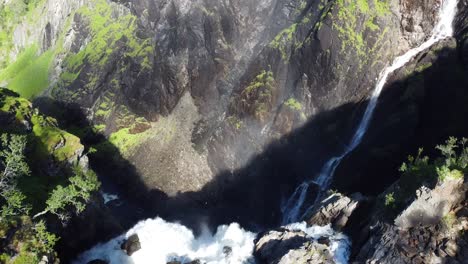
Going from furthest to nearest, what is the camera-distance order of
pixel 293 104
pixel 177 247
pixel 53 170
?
pixel 293 104 < pixel 177 247 < pixel 53 170

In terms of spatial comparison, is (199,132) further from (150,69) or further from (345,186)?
(345,186)

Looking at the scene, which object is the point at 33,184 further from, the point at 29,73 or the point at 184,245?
the point at 29,73

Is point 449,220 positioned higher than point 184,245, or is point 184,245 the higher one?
point 449,220

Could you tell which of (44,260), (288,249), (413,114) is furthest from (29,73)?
(413,114)

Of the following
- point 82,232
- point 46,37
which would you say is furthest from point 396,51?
point 46,37

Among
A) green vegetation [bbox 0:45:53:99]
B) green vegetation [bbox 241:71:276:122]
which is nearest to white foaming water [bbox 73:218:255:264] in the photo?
green vegetation [bbox 241:71:276:122]

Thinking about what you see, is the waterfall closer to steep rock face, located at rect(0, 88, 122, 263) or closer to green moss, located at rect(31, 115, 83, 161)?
steep rock face, located at rect(0, 88, 122, 263)

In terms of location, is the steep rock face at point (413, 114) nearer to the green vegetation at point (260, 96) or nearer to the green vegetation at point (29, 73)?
the green vegetation at point (260, 96)
